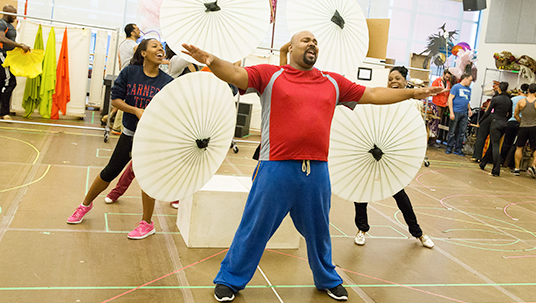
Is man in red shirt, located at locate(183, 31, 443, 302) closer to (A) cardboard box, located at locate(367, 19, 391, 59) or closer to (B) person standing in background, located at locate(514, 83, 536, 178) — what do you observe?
(A) cardboard box, located at locate(367, 19, 391, 59)

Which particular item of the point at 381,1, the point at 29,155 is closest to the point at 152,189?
the point at 29,155

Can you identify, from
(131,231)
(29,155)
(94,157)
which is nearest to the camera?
(131,231)

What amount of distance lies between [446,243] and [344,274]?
1.57m

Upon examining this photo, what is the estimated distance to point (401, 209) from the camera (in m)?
4.39

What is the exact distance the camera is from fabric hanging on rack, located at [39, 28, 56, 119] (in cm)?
866

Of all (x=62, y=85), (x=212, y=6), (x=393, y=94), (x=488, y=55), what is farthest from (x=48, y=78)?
(x=488, y=55)

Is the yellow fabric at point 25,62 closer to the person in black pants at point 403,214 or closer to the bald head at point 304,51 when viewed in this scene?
the person in black pants at point 403,214

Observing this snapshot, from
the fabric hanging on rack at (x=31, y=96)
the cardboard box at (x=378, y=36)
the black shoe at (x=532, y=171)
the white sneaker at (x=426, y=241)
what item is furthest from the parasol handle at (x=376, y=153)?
the fabric hanging on rack at (x=31, y=96)

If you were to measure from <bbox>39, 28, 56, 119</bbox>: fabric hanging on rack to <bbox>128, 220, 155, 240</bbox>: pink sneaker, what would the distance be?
6.02 m

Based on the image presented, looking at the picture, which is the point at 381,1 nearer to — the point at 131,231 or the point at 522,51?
the point at 522,51

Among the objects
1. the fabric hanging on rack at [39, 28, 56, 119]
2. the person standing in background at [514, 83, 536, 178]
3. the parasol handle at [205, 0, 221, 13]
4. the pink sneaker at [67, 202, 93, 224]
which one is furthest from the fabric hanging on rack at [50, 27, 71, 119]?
the person standing in background at [514, 83, 536, 178]

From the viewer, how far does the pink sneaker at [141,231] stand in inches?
150

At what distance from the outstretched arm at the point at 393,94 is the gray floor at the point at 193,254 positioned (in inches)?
52.3

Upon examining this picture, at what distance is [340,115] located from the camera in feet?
11.8
